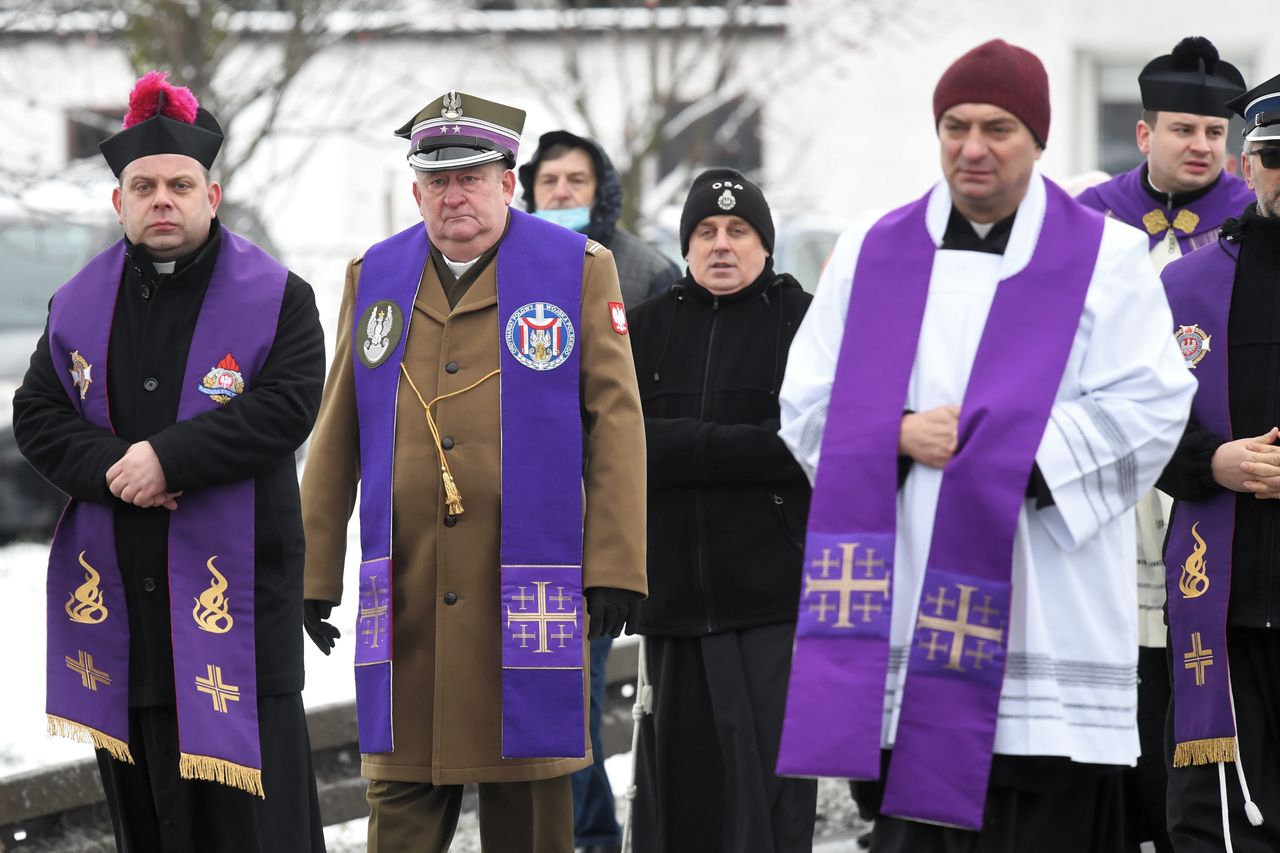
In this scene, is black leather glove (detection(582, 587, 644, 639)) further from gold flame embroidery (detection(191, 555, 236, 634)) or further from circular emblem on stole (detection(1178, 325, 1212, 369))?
circular emblem on stole (detection(1178, 325, 1212, 369))

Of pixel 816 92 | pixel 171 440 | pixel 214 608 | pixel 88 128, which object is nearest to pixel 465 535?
pixel 214 608

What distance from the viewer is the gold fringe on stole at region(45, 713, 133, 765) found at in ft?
19.2

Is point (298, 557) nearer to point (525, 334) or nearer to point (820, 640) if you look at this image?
point (525, 334)

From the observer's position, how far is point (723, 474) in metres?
6.59

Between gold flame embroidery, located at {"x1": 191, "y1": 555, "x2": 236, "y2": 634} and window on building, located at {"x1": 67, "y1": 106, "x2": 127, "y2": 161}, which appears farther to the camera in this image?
window on building, located at {"x1": 67, "y1": 106, "x2": 127, "y2": 161}

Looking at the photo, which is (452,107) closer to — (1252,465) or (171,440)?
(171,440)

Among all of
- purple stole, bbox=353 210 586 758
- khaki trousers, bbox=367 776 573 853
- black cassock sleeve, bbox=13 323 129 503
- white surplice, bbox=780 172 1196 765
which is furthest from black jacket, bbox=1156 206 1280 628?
black cassock sleeve, bbox=13 323 129 503

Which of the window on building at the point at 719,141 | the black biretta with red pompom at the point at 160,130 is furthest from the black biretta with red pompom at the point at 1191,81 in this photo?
the window on building at the point at 719,141

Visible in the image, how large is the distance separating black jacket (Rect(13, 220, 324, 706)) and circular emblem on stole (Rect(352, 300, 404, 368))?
13 centimetres

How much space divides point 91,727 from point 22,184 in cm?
431

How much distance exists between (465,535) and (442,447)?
24 cm

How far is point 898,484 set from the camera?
490cm

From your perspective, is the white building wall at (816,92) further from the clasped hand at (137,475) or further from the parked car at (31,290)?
the clasped hand at (137,475)

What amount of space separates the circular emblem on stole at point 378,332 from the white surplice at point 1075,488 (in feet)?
4.98
